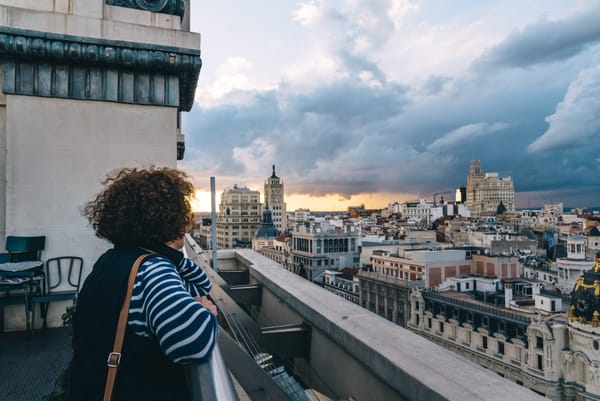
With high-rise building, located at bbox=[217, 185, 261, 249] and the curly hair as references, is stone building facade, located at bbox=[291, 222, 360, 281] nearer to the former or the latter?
high-rise building, located at bbox=[217, 185, 261, 249]

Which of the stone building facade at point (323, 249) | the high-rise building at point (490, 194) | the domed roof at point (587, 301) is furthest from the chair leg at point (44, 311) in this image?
the high-rise building at point (490, 194)

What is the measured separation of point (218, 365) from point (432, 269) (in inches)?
1373

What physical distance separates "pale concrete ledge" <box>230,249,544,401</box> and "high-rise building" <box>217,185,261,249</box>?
259 feet

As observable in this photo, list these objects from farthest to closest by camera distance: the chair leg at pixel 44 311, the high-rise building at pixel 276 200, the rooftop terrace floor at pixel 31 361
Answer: the high-rise building at pixel 276 200 < the chair leg at pixel 44 311 < the rooftop terrace floor at pixel 31 361

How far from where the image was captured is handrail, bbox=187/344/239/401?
73cm

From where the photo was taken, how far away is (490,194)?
117438 millimetres

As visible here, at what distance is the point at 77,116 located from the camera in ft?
10.2

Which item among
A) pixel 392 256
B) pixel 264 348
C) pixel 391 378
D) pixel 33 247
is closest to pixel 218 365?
pixel 391 378

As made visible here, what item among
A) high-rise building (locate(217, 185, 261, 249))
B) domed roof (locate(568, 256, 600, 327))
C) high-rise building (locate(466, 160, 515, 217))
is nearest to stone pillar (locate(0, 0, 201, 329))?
domed roof (locate(568, 256, 600, 327))

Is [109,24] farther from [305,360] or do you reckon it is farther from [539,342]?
[539,342]

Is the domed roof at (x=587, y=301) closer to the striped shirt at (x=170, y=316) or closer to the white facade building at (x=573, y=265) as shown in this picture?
the white facade building at (x=573, y=265)

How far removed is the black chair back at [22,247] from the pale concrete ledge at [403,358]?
7.07 ft

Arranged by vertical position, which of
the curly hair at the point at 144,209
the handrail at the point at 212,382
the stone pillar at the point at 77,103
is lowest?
the handrail at the point at 212,382

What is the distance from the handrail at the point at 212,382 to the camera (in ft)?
2.39
